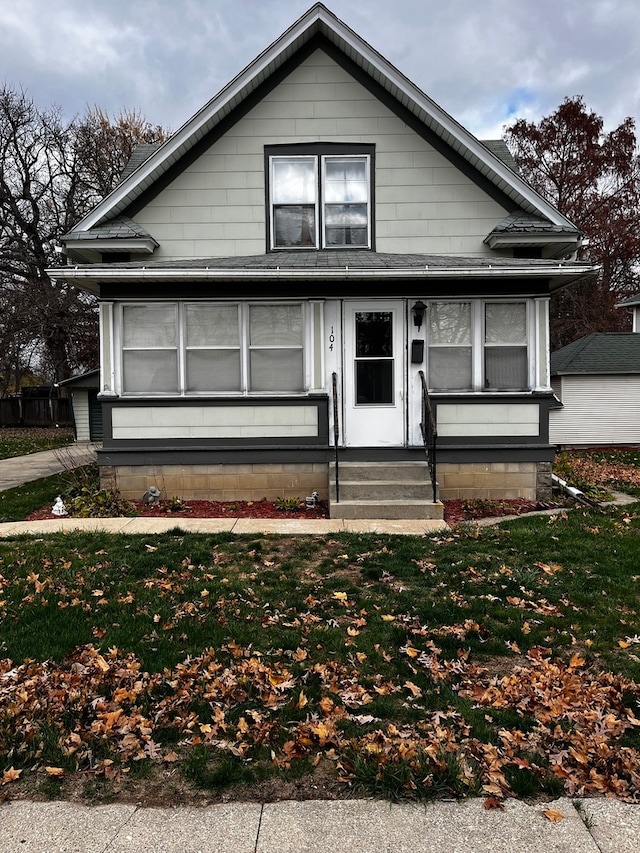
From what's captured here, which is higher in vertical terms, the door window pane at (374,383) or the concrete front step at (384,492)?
the door window pane at (374,383)

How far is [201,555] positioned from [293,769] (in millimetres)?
3582

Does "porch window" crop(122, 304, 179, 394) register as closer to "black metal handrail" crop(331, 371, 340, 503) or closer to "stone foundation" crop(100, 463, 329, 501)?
"stone foundation" crop(100, 463, 329, 501)

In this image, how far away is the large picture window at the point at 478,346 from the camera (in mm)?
9469

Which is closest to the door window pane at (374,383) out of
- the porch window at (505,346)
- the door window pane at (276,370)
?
the door window pane at (276,370)

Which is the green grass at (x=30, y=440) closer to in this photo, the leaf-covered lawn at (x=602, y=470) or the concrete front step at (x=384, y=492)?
the concrete front step at (x=384, y=492)

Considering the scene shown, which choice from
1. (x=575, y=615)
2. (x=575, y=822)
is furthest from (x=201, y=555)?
(x=575, y=822)

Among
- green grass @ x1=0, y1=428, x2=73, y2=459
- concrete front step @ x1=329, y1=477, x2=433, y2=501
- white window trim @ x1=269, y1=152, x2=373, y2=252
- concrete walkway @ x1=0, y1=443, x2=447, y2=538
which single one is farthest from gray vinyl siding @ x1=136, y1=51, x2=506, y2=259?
green grass @ x1=0, y1=428, x2=73, y2=459

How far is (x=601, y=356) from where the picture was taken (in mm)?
17828

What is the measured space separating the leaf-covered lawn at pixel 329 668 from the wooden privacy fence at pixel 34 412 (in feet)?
71.4

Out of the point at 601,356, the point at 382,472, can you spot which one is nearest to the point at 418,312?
the point at 382,472

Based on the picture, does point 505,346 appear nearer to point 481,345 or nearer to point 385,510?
point 481,345

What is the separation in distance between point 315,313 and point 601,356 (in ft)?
40.1

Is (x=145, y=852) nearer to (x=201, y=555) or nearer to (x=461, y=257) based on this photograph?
(x=201, y=555)

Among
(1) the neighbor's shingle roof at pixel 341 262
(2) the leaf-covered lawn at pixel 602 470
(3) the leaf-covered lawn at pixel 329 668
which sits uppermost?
(1) the neighbor's shingle roof at pixel 341 262
